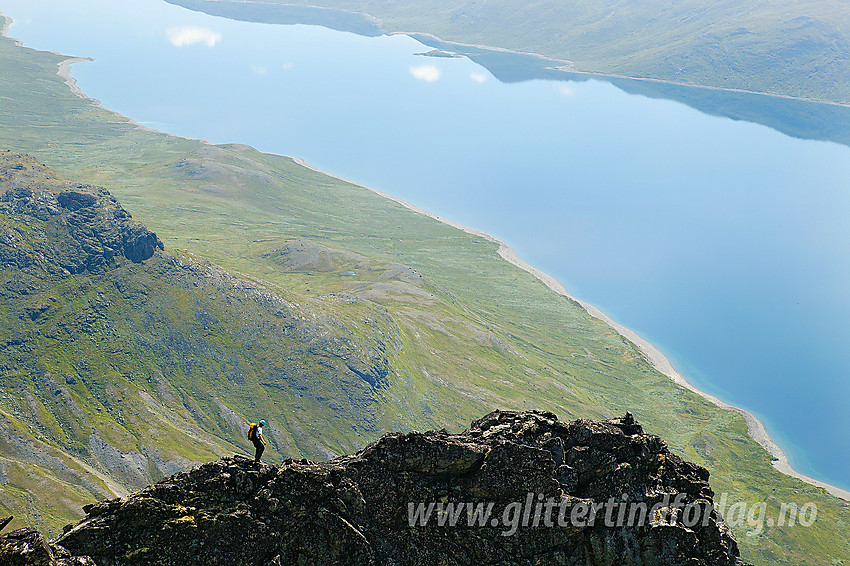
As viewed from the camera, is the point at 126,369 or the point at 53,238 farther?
the point at 53,238

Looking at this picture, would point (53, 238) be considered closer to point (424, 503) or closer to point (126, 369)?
point (126, 369)

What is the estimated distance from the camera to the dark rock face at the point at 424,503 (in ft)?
112

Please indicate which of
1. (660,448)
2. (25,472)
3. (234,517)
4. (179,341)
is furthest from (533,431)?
(179,341)

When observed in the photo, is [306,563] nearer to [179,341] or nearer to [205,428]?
[205,428]

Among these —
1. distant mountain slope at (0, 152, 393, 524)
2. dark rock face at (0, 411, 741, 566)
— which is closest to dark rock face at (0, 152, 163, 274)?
distant mountain slope at (0, 152, 393, 524)

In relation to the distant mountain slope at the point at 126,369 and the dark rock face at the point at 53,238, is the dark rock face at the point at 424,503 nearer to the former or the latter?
the distant mountain slope at the point at 126,369

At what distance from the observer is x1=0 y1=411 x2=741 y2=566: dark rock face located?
112 ft

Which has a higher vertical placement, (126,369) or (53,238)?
(53,238)

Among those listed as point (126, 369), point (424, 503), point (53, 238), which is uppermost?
point (53, 238)

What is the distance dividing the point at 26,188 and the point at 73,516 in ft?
378

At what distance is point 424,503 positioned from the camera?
3800 centimetres

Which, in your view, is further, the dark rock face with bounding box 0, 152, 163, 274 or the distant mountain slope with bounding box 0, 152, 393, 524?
the dark rock face with bounding box 0, 152, 163, 274

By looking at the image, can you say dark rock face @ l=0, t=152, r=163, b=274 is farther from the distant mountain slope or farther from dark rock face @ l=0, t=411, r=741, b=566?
dark rock face @ l=0, t=411, r=741, b=566

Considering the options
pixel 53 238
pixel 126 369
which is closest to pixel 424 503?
pixel 126 369
